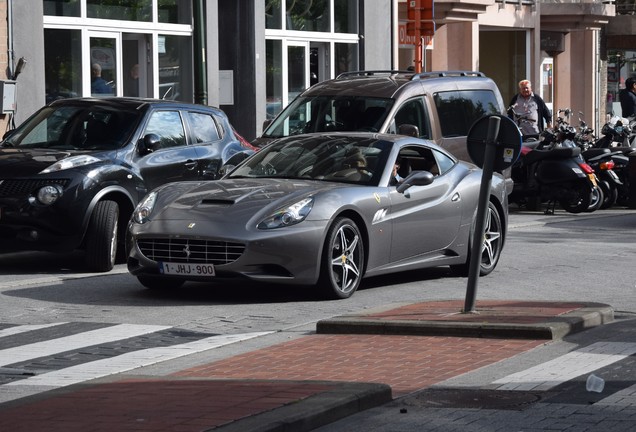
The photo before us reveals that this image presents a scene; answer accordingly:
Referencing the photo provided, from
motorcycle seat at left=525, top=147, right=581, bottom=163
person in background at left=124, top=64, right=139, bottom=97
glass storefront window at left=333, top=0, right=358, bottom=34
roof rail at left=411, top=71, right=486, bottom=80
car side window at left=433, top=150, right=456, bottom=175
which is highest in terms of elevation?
glass storefront window at left=333, top=0, right=358, bottom=34

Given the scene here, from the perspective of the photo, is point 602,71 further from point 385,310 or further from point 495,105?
point 385,310

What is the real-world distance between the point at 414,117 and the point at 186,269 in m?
7.42

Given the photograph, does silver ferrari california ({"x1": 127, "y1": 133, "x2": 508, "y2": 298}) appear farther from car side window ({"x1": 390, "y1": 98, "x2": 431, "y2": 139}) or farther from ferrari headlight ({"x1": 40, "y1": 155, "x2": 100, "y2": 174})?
car side window ({"x1": 390, "y1": 98, "x2": 431, "y2": 139})

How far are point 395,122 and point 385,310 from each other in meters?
7.67

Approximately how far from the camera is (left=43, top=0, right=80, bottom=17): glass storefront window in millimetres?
23828

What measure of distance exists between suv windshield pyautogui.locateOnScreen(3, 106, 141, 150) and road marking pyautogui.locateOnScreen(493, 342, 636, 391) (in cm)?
707

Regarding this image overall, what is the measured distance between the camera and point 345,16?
107 ft

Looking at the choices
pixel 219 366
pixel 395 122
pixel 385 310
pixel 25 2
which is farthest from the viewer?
pixel 25 2

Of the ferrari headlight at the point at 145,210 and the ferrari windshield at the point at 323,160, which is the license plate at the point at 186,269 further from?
the ferrari windshield at the point at 323,160

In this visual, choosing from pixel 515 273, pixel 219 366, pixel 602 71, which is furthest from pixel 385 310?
pixel 602 71

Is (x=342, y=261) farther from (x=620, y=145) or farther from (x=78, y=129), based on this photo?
(x=620, y=145)

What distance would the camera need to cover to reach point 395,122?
61.2 feet

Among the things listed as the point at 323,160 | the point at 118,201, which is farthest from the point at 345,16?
the point at 323,160

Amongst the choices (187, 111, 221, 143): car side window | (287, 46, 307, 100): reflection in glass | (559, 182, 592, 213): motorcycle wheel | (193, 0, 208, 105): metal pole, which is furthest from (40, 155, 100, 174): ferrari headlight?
(287, 46, 307, 100): reflection in glass
